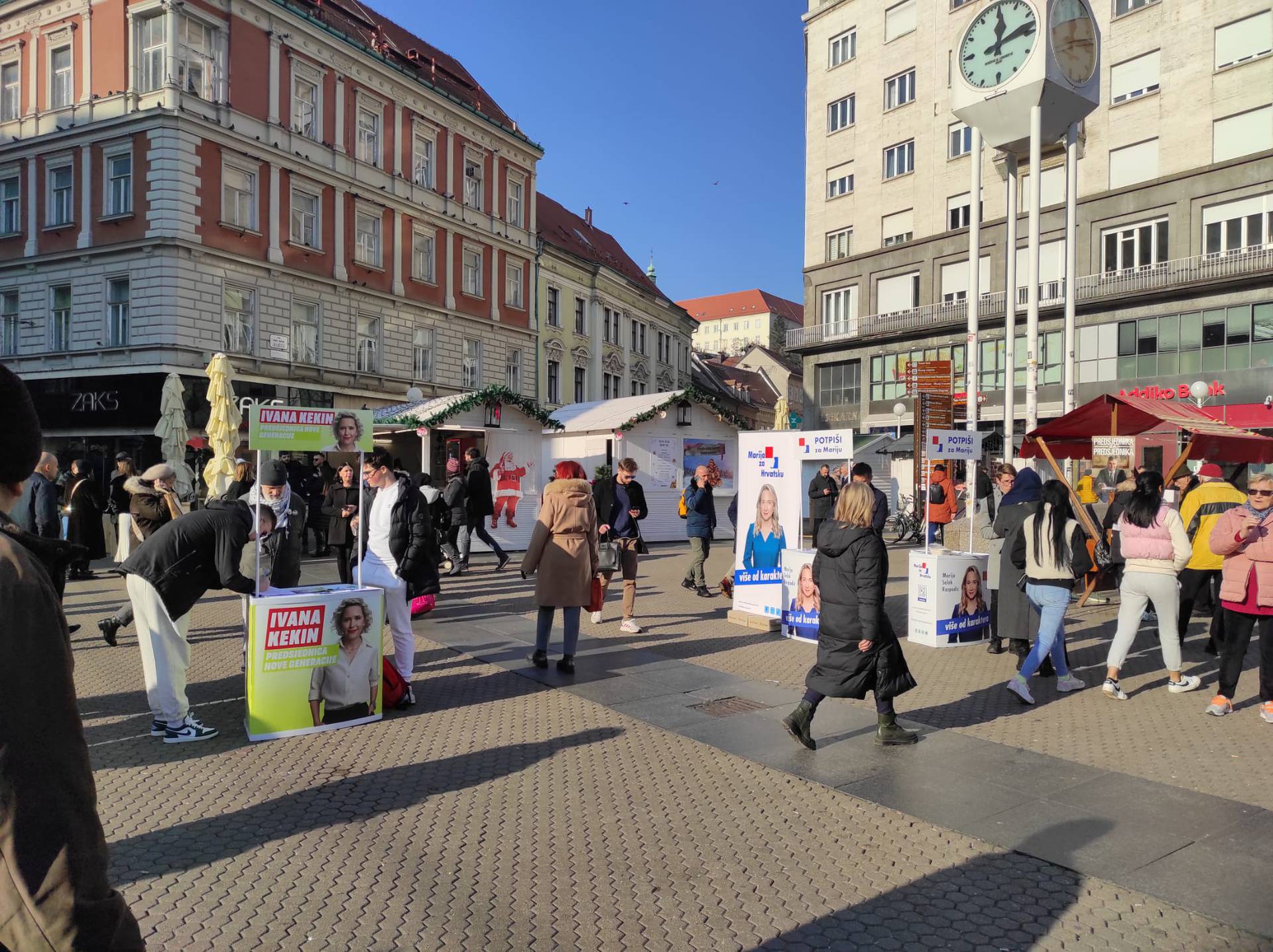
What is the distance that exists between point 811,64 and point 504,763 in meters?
48.2

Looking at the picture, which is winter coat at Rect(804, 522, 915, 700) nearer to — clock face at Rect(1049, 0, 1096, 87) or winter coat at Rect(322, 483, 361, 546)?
winter coat at Rect(322, 483, 361, 546)

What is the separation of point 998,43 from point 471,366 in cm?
2531

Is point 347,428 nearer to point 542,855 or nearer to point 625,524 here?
point 542,855

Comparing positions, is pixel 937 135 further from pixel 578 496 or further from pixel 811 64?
pixel 578 496

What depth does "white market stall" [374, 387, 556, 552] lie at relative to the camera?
1836 cm

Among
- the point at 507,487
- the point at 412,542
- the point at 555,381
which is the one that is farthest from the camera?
the point at 555,381

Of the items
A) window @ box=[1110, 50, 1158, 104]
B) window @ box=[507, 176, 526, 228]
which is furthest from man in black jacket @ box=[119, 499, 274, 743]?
window @ box=[1110, 50, 1158, 104]

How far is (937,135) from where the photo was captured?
40.6 metres

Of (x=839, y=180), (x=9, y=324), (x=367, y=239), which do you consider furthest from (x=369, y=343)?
(x=839, y=180)

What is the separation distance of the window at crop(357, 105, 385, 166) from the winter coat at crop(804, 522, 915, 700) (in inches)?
→ 1232

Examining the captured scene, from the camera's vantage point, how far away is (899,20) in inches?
1670

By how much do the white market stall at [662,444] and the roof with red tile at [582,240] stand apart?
25.0 m

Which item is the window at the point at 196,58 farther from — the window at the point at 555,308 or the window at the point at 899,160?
the window at the point at 899,160

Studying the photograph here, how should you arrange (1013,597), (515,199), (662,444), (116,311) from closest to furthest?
1. (1013,597)
2. (662,444)
3. (116,311)
4. (515,199)
